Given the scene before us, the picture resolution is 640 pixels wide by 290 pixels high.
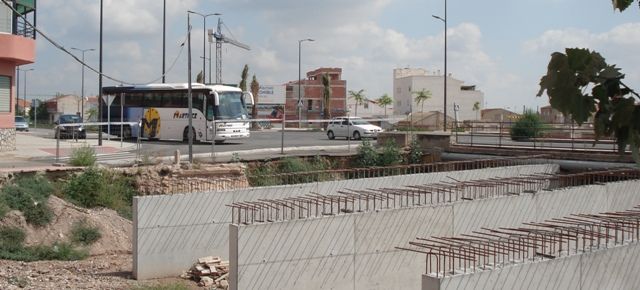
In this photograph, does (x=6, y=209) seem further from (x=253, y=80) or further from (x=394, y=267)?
(x=253, y=80)

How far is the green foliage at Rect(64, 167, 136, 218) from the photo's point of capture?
19453 mm

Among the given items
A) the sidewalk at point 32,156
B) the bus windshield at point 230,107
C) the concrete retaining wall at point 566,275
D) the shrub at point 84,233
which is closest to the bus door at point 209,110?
the bus windshield at point 230,107

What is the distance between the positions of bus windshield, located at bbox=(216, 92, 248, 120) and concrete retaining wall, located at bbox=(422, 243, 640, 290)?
2551cm

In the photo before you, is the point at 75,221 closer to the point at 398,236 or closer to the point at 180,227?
the point at 180,227

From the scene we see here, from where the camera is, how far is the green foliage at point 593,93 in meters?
2.47

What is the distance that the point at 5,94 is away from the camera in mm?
27500

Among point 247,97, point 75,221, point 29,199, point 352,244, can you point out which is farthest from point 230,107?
point 352,244

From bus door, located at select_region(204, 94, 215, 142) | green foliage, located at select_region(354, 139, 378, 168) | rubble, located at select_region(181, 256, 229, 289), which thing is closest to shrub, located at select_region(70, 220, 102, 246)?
rubble, located at select_region(181, 256, 229, 289)

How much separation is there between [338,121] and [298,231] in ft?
93.9

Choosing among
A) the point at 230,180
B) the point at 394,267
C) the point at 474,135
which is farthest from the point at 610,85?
the point at 474,135

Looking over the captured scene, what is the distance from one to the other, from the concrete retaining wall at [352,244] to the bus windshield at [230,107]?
21.2m

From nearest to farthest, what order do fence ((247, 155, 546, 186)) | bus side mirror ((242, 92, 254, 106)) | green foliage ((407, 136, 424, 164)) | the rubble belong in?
1. the rubble
2. fence ((247, 155, 546, 186))
3. green foliage ((407, 136, 424, 164))
4. bus side mirror ((242, 92, 254, 106))

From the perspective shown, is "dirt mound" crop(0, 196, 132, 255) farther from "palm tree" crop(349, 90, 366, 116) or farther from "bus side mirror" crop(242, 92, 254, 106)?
"palm tree" crop(349, 90, 366, 116)

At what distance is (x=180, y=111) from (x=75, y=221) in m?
17.7
